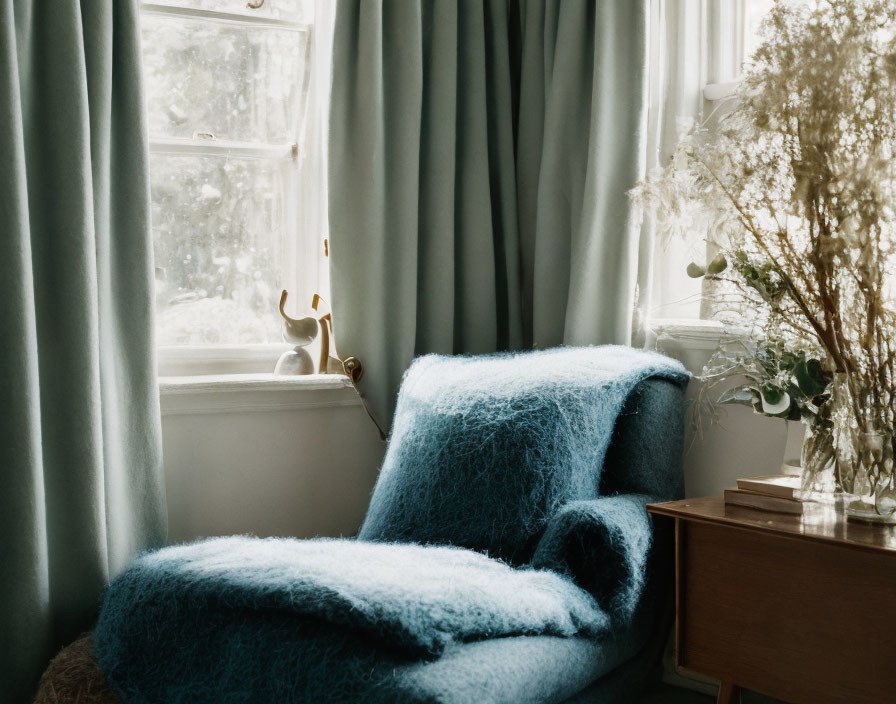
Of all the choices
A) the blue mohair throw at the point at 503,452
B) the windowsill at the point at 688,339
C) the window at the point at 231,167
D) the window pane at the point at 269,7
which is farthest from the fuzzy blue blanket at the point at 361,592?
the window pane at the point at 269,7

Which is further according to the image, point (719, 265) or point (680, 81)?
point (680, 81)

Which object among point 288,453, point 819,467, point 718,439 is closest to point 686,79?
point 718,439

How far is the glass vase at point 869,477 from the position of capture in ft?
4.39

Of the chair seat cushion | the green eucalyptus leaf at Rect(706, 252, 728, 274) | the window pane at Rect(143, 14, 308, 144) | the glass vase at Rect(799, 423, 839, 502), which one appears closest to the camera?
the chair seat cushion

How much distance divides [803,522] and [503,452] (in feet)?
1.83

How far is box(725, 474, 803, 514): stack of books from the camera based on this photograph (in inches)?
56.9

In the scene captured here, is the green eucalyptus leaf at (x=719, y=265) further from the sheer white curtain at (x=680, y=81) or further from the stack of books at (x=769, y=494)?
the sheer white curtain at (x=680, y=81)

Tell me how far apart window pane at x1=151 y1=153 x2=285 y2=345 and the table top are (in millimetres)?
1319

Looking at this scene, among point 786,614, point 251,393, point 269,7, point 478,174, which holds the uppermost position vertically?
point 269,7

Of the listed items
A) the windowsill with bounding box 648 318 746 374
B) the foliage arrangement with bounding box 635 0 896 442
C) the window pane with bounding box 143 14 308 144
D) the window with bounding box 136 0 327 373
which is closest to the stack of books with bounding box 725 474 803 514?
the foliage arrangement with bounding box 635 0 896 442

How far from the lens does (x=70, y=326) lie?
1794 mm

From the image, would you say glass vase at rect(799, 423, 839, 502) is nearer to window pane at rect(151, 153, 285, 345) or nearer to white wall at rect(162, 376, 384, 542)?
white wall at rect(162, 376, 384, 542)

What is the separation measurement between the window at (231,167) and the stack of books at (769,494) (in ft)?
4.46

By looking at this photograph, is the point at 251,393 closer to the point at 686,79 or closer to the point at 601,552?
the point at 601,552
